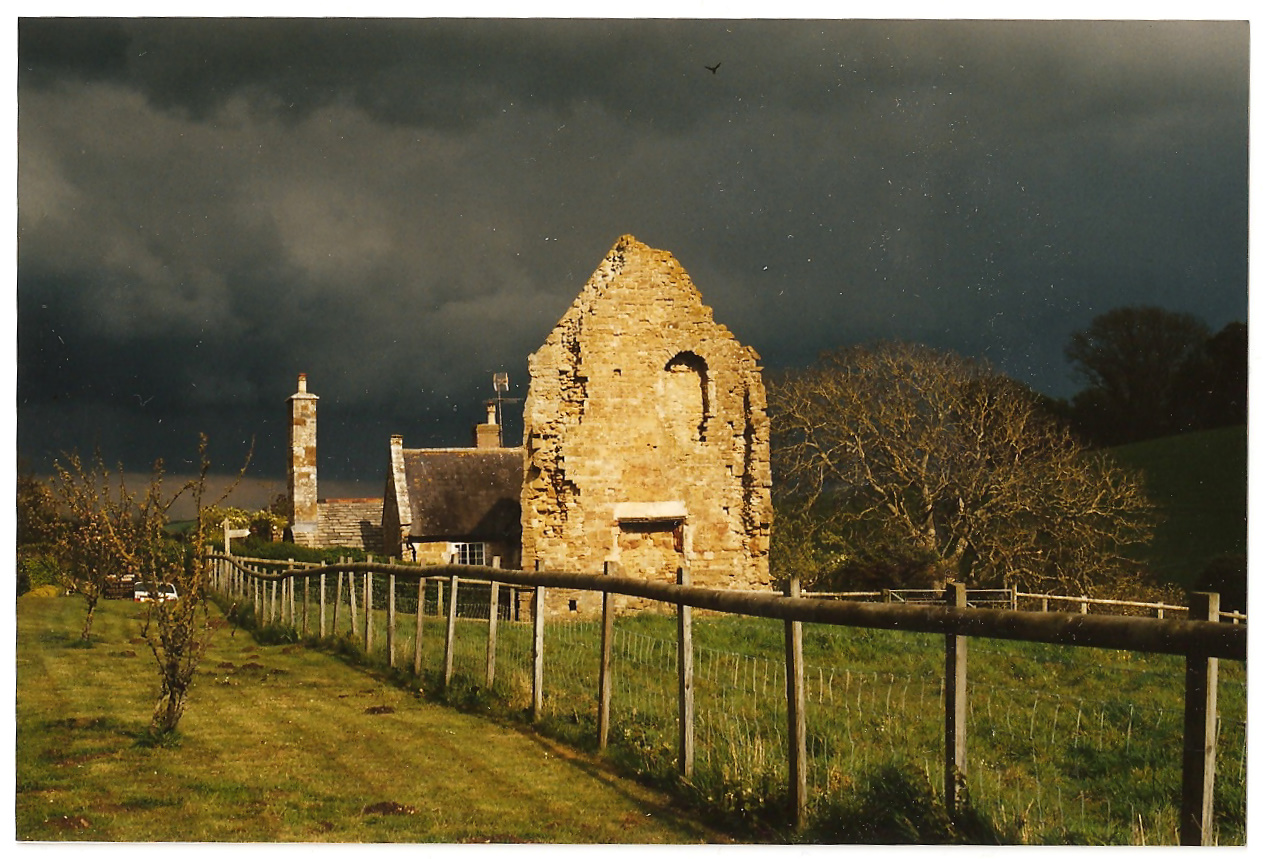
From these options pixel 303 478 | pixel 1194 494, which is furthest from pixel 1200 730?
pixel 303 478

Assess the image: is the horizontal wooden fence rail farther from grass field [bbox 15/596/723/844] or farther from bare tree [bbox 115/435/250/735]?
bare tree [bbox 115/435/250/735]

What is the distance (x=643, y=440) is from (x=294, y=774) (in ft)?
51.8

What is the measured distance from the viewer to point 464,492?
37.5m

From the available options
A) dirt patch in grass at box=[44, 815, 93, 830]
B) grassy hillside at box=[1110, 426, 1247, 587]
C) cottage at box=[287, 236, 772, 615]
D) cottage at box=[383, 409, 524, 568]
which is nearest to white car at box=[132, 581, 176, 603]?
dirt patch in grass at box=[44, 815, 93, 830]

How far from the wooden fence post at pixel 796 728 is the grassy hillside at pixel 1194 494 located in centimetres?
472

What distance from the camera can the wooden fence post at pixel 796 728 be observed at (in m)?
6.76

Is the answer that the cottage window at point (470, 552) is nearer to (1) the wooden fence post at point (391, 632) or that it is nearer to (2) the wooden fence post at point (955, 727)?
(1) the wooden fence post at point (391, 632)

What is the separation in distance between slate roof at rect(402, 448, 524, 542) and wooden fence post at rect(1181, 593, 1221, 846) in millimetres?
29422

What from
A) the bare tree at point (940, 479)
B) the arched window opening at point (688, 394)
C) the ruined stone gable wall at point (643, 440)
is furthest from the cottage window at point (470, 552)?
the arched window opening at point (688, 394)

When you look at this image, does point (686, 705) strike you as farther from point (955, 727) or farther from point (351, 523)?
point (351, 523)

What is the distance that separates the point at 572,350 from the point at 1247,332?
53.5ft

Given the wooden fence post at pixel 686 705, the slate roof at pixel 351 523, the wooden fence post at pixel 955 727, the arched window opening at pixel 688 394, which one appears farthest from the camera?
the slate roof at pixel 351 523
